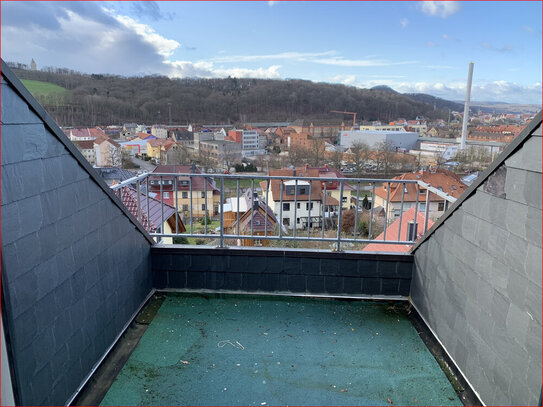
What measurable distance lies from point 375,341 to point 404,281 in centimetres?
80

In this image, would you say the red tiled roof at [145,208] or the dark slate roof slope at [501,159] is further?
the red tiled roof at [145,208]

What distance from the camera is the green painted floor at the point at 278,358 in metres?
2.21

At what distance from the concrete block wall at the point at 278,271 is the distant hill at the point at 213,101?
7.75 m

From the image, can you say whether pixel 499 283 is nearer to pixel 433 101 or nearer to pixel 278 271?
pixel 278 271

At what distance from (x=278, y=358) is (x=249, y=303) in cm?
84

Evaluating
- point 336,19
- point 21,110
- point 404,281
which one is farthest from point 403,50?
point 21,110

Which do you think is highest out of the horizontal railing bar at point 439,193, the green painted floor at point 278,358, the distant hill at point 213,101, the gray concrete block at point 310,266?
Answer: the distant hill at point 213,101

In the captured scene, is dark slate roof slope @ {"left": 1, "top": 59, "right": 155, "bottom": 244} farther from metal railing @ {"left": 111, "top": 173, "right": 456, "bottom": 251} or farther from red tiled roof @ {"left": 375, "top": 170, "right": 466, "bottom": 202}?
red tiled roof @ {"left": 375, "top": 170, "right": 466, "bottom": 202}

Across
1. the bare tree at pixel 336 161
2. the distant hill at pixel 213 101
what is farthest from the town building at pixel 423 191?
the distant hill at pixel 213 101

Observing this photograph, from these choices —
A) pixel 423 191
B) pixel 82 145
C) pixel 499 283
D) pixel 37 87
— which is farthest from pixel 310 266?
pixel 37 87

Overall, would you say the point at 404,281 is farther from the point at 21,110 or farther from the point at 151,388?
the point at 21,110

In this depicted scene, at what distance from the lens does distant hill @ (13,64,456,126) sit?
20578 mm

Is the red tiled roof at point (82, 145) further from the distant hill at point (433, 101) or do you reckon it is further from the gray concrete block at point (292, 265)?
the distant hill at point (433, 101)

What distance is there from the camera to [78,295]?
205cm
